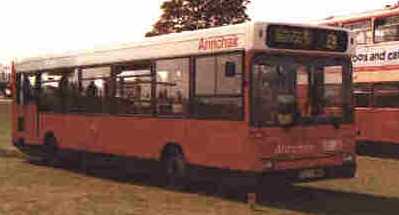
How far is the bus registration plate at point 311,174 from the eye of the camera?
13203mm

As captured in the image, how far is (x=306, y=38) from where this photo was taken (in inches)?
526

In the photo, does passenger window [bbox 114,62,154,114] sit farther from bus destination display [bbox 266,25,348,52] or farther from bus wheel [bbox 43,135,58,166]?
bus wheel [bbox 43,135,58,166]

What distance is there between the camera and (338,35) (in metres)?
13.9

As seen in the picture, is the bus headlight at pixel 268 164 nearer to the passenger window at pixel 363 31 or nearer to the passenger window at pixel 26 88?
the passenger window at pixel 26 88

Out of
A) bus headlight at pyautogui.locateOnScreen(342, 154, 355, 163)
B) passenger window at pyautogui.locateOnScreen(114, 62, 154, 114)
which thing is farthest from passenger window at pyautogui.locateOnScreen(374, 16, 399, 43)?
bus headlight at pyautogui.locateOnScreen(342, 154, 355, 163)

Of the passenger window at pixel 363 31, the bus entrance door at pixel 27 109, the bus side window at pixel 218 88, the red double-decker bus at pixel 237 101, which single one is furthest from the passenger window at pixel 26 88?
the passenger window at pixel 363 31

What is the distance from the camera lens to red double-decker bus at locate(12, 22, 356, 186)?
42.2ft

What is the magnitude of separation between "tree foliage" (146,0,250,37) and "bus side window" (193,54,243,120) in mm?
38359

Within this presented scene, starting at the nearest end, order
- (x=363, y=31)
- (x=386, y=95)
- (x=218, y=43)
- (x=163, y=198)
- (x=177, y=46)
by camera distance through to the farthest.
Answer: (x=218, y=43), (x=163, y=198), (x=177, y=46), (x=386, y=95), (x=363, y=31)

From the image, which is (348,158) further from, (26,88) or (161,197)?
(26,88)

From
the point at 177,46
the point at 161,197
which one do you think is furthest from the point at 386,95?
the point at 161,197

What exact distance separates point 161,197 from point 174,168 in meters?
1.16

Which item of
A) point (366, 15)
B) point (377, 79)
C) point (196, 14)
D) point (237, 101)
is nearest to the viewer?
point (237, 101)

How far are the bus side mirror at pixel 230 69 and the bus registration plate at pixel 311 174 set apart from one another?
6.09 ft
